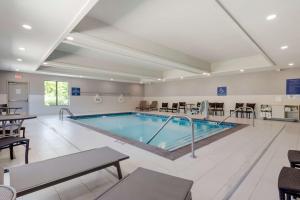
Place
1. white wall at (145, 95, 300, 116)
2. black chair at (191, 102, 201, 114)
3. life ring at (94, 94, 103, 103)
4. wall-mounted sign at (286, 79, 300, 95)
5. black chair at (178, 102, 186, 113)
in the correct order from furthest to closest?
life ring at (94, 94, 103, 103), black chair at (178, 102, 186, 113), black chair at (191, 102, 201, 114), white wall at (145, 95, 300, 116), wall-mounted sign at (286, 79, 300, 95)

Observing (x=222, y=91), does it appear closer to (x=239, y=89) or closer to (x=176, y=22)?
(x=239, y=89)

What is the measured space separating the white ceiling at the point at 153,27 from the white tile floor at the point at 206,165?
2.44m

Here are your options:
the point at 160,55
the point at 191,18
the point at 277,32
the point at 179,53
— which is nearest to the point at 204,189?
the point at 191,18

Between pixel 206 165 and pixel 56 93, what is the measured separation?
33.3ft

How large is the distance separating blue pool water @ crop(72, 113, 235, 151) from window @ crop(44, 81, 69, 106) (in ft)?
7.11

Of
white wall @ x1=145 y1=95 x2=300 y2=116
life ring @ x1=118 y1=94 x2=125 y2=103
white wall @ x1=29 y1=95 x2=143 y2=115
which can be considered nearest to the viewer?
white wall @ x1=145 y1=95 x2=300 y2=116

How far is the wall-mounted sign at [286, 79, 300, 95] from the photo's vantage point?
23.9 ft

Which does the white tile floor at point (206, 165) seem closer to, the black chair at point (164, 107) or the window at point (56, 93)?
the window at point (56, 93)

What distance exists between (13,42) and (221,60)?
25.5ft

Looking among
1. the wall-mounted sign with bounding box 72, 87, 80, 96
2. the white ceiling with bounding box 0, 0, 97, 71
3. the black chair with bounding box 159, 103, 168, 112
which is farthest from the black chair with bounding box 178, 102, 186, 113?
the white ceiling with bounding box 0, 0, 97, 71

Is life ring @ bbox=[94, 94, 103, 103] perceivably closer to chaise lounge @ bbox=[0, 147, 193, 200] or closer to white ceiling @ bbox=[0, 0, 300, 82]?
white ceiling @ bbox=[0, 0, 300, 82]

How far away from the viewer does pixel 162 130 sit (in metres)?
6.23

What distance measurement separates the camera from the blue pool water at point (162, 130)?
483cm

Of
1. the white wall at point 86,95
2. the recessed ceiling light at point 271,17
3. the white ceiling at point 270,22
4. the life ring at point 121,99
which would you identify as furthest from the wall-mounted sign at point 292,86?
the life ring at point 121,99
